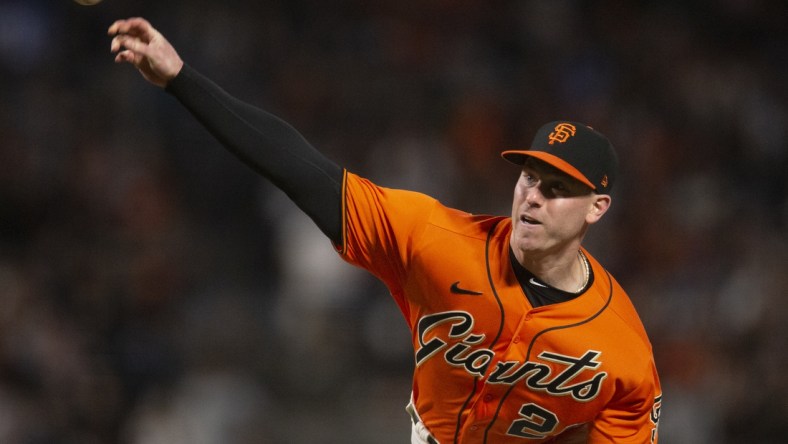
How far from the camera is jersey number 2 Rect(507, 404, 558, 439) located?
3.37 meters

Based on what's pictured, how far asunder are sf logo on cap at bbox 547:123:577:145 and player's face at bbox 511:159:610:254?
0.08 metres

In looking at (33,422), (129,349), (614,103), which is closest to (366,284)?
(129,349)

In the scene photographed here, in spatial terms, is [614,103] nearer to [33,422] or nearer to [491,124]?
[491,124]

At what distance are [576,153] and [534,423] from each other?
0.92m

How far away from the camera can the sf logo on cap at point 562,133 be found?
319cm

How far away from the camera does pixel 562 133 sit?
3207 millimetres

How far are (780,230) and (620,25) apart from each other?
8.15 ft

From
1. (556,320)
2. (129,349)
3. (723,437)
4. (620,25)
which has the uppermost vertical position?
(620,25)

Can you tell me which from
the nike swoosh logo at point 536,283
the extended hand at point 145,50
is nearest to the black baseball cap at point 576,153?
the nike swoosh logo at point 536,283

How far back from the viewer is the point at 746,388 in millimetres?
6508

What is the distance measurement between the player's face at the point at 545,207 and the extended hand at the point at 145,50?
112cm

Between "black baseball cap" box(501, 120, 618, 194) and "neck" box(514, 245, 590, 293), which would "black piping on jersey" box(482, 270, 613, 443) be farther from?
"black baseball cap" box(501, 120, 618, 194)

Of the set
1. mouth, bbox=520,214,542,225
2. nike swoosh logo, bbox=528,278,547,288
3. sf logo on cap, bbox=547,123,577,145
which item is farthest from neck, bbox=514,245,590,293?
sf logo on cap, bbox=547,123,577,145

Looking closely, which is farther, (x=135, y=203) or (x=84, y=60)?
(x=84, y=60)
